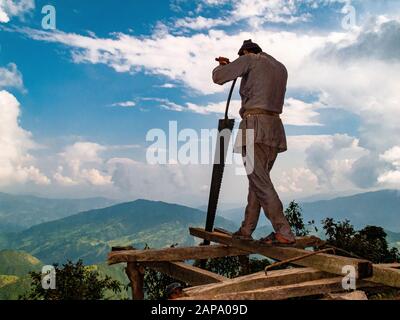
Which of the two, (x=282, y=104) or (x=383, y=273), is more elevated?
(x=282, y=104)

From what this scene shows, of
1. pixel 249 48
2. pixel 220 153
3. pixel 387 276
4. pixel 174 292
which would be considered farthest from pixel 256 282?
pixel 249 48

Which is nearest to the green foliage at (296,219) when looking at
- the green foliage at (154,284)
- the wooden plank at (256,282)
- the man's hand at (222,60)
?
the green foliage at (154,284)

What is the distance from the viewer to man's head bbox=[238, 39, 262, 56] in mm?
6443

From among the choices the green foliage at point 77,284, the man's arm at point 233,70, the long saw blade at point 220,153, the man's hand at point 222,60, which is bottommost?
the green foliage at point 77,284

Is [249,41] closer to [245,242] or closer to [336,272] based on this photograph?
[245,242]

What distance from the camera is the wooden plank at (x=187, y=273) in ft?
17.5

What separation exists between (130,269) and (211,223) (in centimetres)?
→ 170

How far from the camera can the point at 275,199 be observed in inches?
232

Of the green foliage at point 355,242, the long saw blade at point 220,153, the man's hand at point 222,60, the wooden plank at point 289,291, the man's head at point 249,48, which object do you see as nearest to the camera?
the wooden plank at point 289,291

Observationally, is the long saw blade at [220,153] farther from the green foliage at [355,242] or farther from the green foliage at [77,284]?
the green foliage at [355,242]

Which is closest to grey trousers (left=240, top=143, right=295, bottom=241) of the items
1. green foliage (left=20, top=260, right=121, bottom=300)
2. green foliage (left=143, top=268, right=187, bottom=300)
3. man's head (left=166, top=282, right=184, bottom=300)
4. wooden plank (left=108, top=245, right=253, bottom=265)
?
wooden plank (left=108, top=245, right=253, bottom=265)

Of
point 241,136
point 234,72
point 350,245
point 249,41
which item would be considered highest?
point 249,41

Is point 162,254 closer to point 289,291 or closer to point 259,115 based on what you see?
point 259,115
